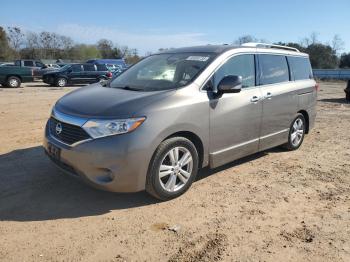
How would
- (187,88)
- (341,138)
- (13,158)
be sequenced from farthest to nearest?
1. (341,138)
2. (13,158)
3. (187,88)

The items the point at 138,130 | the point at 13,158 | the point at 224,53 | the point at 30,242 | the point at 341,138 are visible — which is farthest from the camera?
the point at 341,138

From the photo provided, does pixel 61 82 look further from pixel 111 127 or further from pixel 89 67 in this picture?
pixel 111 127

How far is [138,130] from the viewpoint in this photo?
13.0 ft

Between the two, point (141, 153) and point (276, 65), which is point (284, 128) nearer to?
point (276, 65)

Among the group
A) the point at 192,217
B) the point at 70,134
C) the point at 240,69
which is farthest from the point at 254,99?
the point at 70,134

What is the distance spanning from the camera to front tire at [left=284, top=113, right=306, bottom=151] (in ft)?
21.8

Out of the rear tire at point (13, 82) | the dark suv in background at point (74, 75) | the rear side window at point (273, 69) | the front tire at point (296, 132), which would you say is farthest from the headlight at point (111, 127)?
the rear tire at point (13, 82)

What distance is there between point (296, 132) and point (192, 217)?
3553mm

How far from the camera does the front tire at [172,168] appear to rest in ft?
13.7

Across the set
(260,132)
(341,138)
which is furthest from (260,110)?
(341,138)

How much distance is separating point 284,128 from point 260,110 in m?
1.02

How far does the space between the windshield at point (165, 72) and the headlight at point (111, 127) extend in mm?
828

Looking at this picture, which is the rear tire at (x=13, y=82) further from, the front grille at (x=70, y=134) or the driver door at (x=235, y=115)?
the driver door at (x=235, y=115)

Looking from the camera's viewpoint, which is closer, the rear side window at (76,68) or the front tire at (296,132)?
the front tire at (296,132)
